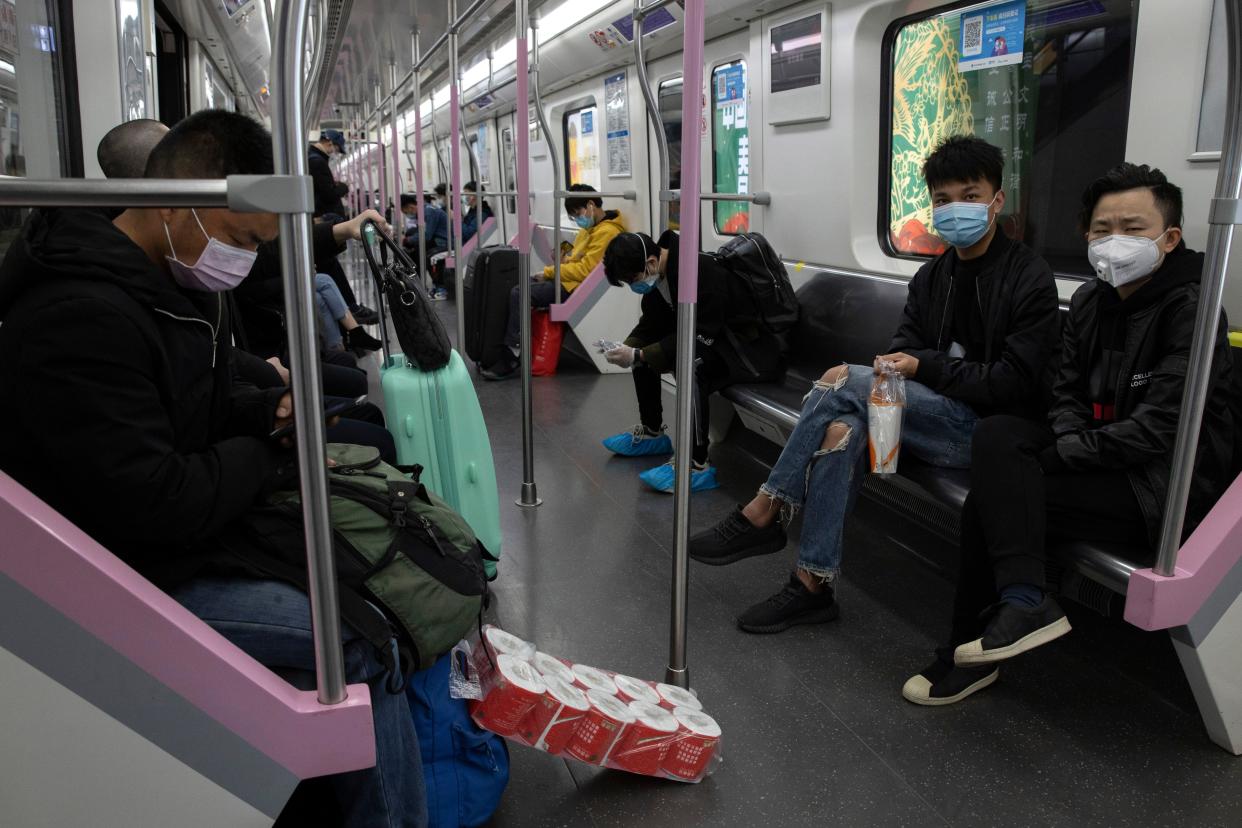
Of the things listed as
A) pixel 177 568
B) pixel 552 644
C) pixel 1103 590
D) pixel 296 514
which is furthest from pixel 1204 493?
pixel 177 568

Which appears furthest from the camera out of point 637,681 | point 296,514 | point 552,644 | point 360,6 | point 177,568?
point 360,6

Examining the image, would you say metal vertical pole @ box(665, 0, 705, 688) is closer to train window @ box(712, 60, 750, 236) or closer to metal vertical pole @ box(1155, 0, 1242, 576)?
metal vertical pole @ box(1155, 0, 1242, 576)

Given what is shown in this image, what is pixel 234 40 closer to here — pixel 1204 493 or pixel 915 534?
pixel 915 534

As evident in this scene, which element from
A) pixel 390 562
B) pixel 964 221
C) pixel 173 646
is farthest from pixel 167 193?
pixel 964 221

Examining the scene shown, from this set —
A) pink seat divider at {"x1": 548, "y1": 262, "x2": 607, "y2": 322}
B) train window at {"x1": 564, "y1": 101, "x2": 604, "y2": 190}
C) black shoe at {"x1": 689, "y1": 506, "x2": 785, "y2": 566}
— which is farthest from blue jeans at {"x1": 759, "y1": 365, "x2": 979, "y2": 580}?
train window at {"x1": 564, "y1": 101, "x2": 604, "y2": 190}

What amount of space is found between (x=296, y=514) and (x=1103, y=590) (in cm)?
191

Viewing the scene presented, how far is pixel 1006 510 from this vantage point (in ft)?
7.94

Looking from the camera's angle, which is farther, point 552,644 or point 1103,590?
point 552,644

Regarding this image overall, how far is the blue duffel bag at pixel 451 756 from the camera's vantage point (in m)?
1.88

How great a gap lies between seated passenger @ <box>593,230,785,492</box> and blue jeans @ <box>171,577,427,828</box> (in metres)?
2.57

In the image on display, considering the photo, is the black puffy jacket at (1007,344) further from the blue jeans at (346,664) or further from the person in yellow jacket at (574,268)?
the person in yellow jacket at (574,268)

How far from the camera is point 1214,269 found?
198 centimetres

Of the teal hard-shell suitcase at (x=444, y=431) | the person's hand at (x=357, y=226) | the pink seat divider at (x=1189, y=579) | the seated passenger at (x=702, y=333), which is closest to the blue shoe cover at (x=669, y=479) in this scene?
the seated passenger at (x=702, y=333)

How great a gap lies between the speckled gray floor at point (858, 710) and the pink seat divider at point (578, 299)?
3.08 meters
